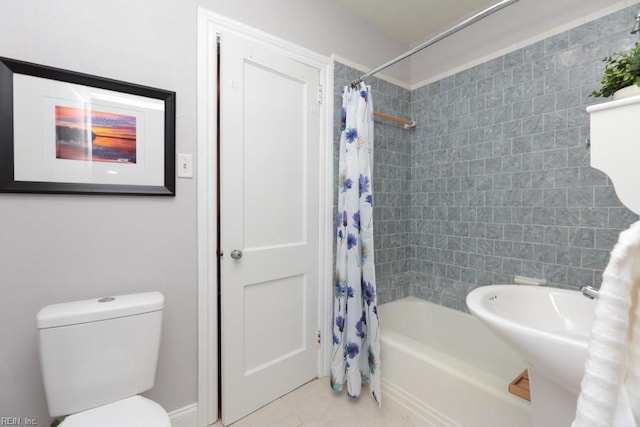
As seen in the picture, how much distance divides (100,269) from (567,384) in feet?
5.41

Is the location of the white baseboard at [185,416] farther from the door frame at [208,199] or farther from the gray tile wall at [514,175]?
the gray tile wall at [514,175]

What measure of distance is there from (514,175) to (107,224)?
228 cm

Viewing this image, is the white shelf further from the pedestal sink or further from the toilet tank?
the toilet tank

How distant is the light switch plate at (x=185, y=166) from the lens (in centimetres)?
138

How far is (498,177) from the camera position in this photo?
191cm

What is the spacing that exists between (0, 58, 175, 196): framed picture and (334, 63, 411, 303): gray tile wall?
1424mm

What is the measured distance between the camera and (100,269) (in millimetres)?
1217

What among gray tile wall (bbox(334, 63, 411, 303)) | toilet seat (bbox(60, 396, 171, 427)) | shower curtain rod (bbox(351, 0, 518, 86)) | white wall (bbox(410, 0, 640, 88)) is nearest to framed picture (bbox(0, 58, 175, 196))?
toilet seat (bbox(60, 396, 171, 427))

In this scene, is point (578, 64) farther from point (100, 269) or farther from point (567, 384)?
point (100, 269)

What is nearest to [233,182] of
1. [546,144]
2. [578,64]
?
[546,144]

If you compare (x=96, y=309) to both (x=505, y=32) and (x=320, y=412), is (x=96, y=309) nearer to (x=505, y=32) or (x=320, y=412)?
(x=320, y=412)

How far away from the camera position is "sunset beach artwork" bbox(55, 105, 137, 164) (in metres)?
1.14

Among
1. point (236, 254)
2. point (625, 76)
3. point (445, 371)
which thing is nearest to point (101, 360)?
point (236, 254)

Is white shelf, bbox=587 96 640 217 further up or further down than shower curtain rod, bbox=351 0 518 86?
further down
